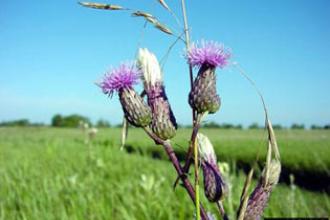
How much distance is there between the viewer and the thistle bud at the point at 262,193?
0.68 meters

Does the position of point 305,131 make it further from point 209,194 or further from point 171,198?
point 209,194

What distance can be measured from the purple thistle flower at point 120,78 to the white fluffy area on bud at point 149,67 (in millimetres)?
17

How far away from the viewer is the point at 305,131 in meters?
10.2

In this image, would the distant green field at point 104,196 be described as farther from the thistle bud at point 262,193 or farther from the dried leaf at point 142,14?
the dried leaf at point 142,14

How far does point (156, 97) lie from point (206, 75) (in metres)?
0.09

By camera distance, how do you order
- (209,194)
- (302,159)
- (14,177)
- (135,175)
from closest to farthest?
(209,194) < (14,177) < (135,175) < (302,159)

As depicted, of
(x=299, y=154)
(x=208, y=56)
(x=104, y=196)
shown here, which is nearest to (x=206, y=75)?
(x=208, y=56)

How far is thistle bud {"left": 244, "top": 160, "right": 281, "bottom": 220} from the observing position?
0.68 meters

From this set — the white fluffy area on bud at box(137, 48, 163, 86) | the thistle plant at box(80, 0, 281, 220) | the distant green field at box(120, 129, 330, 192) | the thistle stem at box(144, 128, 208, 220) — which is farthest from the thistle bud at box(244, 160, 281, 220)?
the distant green field at box(120, 129, 330, 192)

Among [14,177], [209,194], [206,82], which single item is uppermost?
[206,82]

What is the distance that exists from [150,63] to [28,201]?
9.21 feet

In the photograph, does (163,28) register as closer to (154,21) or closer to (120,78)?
(154,21)

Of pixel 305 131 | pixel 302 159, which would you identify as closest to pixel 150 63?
pixel 302 159

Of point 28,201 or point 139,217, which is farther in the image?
point 28,201
